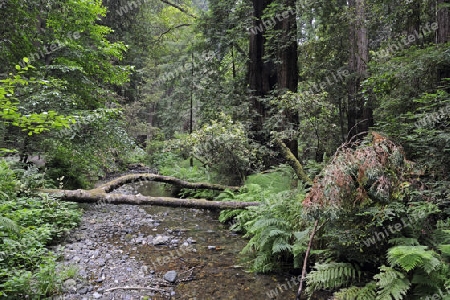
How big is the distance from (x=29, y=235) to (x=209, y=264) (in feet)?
10.1

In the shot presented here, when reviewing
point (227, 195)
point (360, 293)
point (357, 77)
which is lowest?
point (360, 293)

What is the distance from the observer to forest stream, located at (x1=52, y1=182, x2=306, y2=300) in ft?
13.9

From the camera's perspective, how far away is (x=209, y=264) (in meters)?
5.30

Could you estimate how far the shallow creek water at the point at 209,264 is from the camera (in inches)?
169

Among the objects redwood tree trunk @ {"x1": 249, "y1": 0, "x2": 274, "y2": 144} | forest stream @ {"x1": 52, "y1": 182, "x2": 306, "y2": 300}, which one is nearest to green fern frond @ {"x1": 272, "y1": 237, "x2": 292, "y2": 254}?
forest stream @ {"x1": 52, "y1": 182, "x2": 306, "y2": 300}

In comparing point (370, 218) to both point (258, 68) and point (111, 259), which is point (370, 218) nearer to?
point (111, 259)

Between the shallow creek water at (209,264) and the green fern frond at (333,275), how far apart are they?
731 millimetres

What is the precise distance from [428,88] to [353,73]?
3678mm

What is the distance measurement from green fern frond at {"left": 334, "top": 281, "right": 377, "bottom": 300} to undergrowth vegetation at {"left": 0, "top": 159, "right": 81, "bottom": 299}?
3.69m

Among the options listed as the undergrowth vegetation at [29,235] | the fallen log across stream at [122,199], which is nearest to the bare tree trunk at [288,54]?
the fallen log across stream at [122,199]

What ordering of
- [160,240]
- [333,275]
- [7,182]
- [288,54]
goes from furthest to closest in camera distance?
[288,54]
[160,240]
[7,182]
[333,275]

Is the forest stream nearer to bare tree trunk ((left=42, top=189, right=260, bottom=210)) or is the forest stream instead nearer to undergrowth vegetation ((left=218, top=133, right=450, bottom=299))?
bare tree trunk ((left=42, top=189, right=260, bottom=210))

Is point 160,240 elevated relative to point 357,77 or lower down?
lower down

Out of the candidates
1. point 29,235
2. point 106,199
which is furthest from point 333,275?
point 106,199
